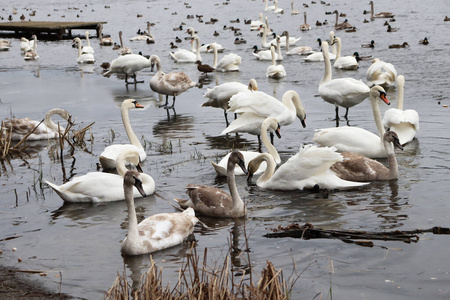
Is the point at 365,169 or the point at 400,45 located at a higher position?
the point at 365,169

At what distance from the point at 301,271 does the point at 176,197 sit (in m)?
3.10

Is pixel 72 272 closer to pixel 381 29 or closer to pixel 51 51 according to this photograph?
pixel 51 51

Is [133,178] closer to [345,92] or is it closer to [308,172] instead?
[308,172]

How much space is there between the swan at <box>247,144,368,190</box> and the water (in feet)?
0.43

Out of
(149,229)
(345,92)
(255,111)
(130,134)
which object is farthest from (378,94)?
(149,229)

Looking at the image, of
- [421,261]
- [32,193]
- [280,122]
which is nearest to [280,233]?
[421,261]

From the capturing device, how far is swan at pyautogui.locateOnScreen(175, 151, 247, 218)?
795 centimetres

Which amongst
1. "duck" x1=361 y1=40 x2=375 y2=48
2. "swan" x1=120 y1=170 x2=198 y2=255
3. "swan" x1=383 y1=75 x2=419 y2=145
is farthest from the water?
"duck" x1=361 y1=40 x2=375 y2=48

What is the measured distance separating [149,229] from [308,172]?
2.59 metres

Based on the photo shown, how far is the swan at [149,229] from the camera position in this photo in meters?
6.88

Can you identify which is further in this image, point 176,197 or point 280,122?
point 280,122

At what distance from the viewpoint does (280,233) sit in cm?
720

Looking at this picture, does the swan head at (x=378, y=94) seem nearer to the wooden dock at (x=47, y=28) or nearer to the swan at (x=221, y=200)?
the swan at (x=221, y=200)

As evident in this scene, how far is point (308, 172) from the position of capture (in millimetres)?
8945
